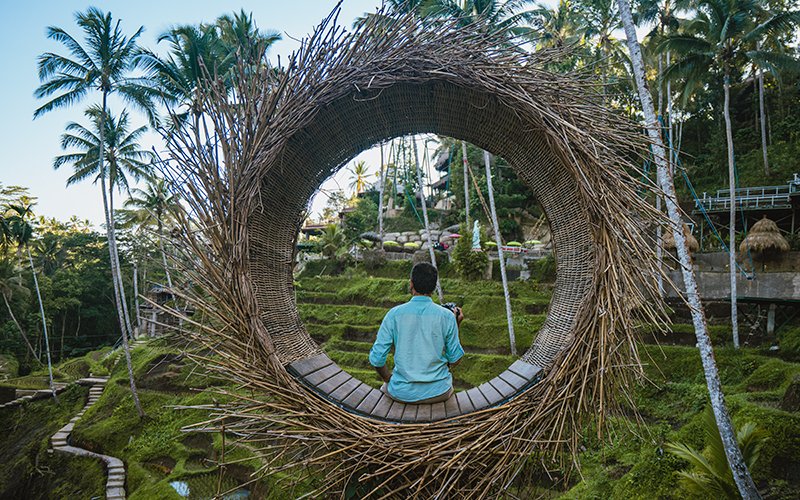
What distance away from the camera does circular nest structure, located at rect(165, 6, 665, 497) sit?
1.72 m

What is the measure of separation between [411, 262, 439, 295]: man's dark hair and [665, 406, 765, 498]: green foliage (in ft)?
14.8

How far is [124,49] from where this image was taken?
1268 cm

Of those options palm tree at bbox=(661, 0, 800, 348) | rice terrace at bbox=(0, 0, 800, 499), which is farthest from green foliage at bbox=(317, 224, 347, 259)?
palm tree at bbox=(661, 0, 800, 348)

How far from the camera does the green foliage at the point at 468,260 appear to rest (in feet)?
49.5

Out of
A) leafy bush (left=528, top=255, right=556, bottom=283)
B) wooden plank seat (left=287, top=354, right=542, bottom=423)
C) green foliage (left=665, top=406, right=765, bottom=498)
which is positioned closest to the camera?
wooden plank seat (left=287, top=354, right=542, bottom=423)

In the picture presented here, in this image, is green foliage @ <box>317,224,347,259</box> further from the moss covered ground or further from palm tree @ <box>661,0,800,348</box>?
palm tree @ <box>661,0,800,348</box>

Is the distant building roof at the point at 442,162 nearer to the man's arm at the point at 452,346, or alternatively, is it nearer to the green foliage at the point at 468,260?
the green foliage at the point at 468,260

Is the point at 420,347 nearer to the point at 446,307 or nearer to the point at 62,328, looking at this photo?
the point at 446,307

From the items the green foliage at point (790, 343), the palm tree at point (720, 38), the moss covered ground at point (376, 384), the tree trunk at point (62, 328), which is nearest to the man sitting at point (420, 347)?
the moss covered ground at point (376, 384)

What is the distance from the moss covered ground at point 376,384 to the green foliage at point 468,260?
0.52 meters

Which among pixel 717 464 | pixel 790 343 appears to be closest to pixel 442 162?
pixel 790 343

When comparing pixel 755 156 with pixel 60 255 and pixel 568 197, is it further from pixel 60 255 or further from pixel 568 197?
pixel 60 255

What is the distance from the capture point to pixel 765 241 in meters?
11.4

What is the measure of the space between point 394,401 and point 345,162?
126 centimetres
